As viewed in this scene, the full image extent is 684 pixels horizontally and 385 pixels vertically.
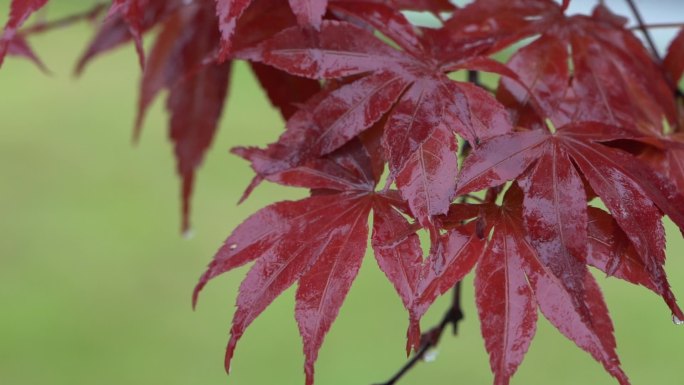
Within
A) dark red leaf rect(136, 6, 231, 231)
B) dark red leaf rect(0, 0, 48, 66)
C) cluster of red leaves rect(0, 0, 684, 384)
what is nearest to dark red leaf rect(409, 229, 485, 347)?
cluster of red leaves rect(0, 0, 684, 384)

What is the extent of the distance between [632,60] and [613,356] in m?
0.27

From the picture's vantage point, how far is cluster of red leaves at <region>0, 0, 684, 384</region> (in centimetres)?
49

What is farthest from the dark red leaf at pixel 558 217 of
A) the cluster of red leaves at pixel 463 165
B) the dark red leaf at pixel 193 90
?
the dark red leaf at pixel 193 90

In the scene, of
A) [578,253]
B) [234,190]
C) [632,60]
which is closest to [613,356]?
[578,253]

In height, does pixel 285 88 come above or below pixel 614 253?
above

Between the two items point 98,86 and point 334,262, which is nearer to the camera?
point 334,262

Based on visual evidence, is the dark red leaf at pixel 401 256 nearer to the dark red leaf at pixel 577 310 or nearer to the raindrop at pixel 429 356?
the dark red leaf at pixel 577 310

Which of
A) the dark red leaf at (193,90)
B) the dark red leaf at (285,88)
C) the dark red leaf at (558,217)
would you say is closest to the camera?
the dark red leaf at (558,217)

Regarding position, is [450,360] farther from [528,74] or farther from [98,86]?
[98,86]

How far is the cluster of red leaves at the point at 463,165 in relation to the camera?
489 millimetres

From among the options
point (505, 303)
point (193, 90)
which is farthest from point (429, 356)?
point (193, 90)

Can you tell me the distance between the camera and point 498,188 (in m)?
0.54

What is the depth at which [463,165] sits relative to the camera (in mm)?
494

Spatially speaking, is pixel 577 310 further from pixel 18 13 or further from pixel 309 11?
pixel 18 13
